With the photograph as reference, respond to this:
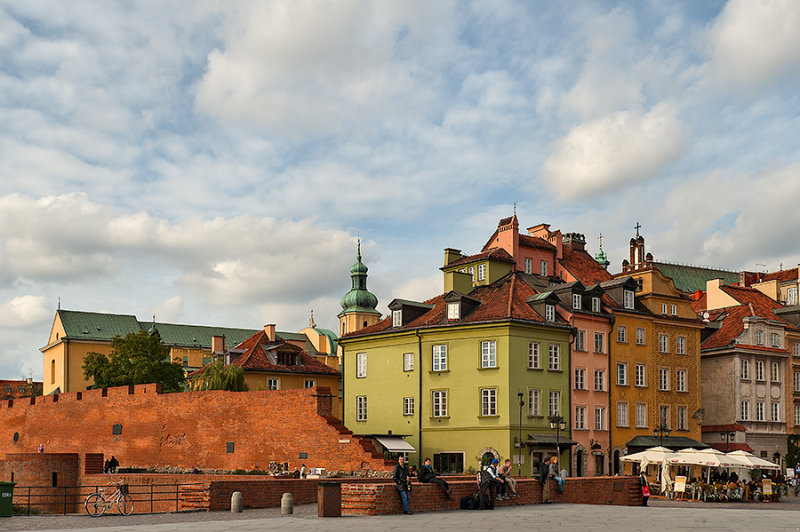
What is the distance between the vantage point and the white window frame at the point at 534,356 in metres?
50.8

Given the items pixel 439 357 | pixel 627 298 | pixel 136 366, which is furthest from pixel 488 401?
pixel 136 366

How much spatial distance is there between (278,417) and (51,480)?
1458 cm

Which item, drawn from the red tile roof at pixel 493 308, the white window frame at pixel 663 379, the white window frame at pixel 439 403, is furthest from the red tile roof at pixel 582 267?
the white window frame at pixel 439 403

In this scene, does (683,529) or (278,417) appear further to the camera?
(278,417)

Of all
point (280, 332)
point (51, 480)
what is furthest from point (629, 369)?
point (280, 332)

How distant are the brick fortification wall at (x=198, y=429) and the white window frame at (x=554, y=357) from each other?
45.3ft

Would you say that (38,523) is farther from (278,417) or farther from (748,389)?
(748,389)

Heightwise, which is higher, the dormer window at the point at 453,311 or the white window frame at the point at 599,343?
the dormer window at the point at 453,311

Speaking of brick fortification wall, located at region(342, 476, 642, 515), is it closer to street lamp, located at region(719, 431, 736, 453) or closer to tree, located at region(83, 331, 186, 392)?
street lamp, located at region(719, 431, 736, 453)

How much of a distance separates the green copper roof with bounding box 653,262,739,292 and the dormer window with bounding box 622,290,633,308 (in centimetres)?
3462

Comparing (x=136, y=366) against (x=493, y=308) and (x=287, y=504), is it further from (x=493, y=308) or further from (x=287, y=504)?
(x=287, y=504)

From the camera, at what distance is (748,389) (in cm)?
6194

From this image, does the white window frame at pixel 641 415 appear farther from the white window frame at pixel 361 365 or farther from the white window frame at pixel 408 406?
the white window frame at pixel 361 365

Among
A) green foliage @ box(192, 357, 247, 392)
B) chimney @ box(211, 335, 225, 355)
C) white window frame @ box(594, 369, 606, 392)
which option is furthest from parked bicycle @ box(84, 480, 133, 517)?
chimney @ box(211, 335, 225, 355)
